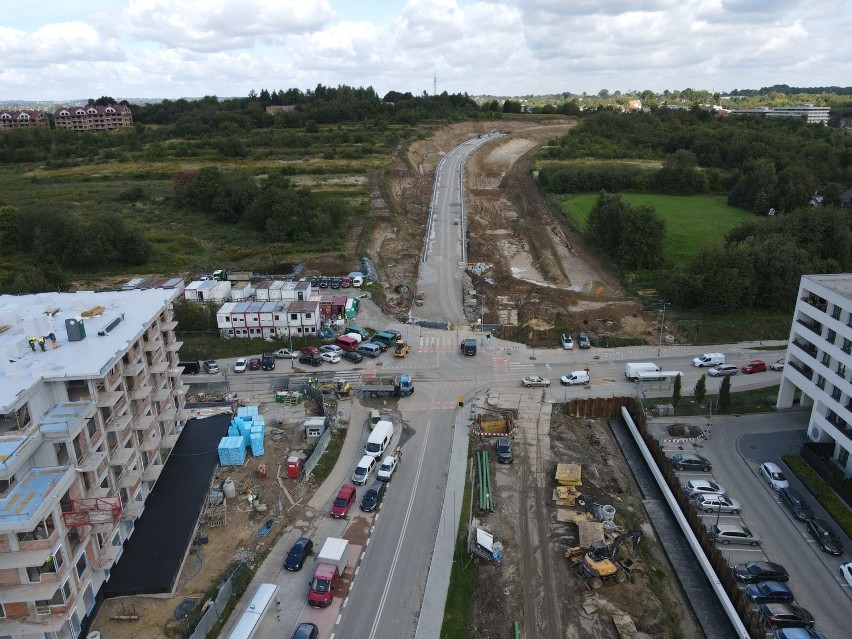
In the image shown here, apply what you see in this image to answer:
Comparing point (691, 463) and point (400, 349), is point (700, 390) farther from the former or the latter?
point (400, 349)

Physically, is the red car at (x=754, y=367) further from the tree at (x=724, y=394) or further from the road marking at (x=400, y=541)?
the road marking at (x=400, y=541)

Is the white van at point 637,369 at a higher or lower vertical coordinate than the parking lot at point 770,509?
higher

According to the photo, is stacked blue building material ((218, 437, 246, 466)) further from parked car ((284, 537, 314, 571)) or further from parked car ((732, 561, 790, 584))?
parked car ((732, 561, 790, 584))

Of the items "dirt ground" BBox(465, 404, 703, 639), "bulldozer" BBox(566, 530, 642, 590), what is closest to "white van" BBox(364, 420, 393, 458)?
"dirt ground" BBox(465, 404, 703, 639)

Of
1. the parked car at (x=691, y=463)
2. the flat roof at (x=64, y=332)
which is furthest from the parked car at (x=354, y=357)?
the parked car at (x=691, y=463)

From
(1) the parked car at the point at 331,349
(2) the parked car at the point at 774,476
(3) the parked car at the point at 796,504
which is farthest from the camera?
(1) the parked car at the point at 331,349
